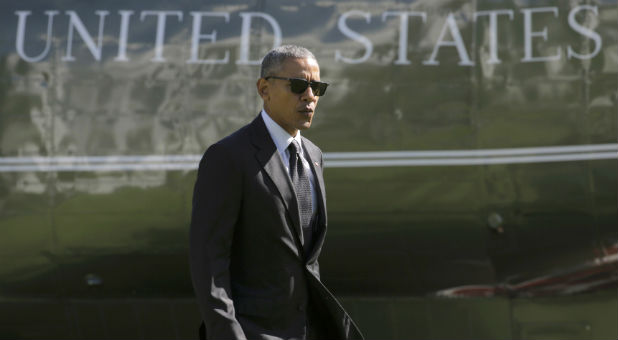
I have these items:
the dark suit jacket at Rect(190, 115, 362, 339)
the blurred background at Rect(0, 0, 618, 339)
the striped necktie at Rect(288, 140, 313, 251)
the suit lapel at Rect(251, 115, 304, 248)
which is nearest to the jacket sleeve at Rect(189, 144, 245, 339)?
the dark suit jacket at Rect(190, 115, 362, 339)

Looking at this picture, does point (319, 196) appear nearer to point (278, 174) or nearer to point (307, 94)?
point (278, 174)

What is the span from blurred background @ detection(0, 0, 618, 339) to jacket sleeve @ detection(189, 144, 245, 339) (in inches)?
83.8

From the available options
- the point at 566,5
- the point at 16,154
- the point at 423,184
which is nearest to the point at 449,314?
the point at 423,184

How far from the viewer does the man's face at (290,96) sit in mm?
2473

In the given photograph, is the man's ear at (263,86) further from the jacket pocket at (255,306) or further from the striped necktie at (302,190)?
the jacket pocket at (255,306)

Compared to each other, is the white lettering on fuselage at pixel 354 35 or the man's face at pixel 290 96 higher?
the white lettering on fuselage at pixel 354 35

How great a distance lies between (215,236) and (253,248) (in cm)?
15

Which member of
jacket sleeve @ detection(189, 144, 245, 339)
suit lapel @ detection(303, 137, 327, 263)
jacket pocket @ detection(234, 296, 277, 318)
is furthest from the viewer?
suit lapel @ detection(303, 137, 327, 263)

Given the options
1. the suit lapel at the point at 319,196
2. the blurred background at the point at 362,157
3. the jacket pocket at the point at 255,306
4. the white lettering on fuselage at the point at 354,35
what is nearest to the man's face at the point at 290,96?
the suit lapel at the point at 319,196

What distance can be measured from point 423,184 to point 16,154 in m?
2.54

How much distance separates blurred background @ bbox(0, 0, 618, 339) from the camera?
4453 millimetres

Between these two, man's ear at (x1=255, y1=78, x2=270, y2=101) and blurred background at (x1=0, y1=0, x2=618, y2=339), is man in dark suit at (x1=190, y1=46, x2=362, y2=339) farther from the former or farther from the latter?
blurred background at (x1=0, y1=0, x2=618, y2=339)

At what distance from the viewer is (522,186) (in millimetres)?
4445

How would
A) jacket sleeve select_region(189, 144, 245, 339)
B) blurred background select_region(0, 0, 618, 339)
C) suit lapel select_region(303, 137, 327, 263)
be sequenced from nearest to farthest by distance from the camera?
jacket sleeve select_region(189, 144, 245, 339) < suit lapel select_region(303, 137, 327, 263) < blurred background select_region(0, 0, 618, 339)
